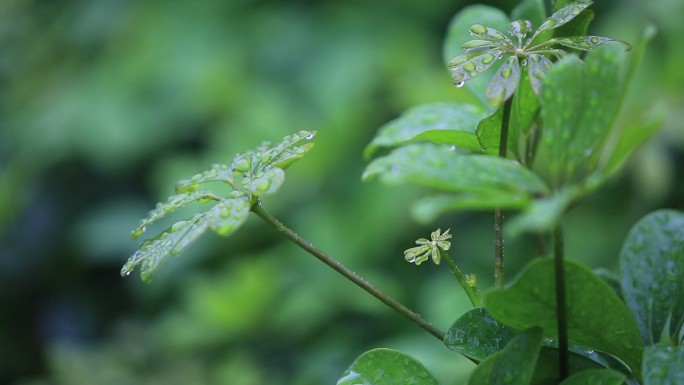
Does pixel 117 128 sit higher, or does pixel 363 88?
pixel 117 128

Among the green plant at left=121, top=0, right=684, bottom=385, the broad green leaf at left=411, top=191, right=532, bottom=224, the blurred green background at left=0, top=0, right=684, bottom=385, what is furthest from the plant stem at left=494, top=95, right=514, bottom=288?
the blurred green background at left=0, top=0, right=684, bottom=385

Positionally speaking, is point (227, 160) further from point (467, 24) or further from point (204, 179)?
point (204, 179)

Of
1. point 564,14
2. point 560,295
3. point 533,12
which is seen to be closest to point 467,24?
point 533,12

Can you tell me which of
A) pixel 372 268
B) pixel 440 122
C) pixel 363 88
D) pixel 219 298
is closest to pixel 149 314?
pixel 219 298

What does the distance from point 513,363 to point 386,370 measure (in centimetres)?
7

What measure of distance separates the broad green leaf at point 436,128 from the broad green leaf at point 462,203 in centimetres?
14

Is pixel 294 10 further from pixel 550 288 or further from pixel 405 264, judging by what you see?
pixel 550 288

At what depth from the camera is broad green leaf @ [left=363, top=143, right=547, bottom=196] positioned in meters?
0.26

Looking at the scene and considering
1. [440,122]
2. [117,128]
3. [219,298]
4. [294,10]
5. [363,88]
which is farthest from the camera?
[294,10]

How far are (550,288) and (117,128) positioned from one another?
202cm

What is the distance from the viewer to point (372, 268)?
1.72 metres

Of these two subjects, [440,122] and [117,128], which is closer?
[440,122]

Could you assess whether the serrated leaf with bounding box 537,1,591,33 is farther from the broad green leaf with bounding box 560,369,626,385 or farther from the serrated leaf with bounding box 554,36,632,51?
the broad green leaf with bounding box 560,369,626,385

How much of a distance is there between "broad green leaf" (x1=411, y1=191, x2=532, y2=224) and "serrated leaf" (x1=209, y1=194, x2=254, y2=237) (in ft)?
0.30
